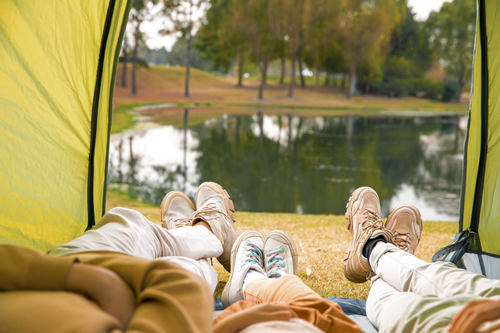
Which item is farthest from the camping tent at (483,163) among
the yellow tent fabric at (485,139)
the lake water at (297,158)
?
the lake water at (297,158)

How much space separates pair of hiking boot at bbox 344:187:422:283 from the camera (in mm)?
1483

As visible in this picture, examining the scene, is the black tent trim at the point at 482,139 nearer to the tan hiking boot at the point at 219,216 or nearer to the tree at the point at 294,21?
the tan hiking boot at the point at 219,216

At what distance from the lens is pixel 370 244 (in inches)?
58.4

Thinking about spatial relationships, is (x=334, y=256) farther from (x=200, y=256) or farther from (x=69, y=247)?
(x=69, y=247)

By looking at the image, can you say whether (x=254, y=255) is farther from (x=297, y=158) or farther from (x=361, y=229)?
(x=297, y=158)

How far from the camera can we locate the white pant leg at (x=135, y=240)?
0.97m

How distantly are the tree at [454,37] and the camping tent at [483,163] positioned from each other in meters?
10.8

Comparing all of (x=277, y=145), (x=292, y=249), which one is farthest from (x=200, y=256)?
(x=277, y=145)

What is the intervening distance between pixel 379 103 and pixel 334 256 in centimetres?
1044

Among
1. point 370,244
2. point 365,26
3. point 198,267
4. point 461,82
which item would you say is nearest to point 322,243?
point 370,244

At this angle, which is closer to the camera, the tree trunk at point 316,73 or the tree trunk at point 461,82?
the tree trunk at point 461,82

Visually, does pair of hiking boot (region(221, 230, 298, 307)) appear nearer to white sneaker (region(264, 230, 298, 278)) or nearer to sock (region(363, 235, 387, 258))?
white sneaker (region(264, 230, 298, 278))

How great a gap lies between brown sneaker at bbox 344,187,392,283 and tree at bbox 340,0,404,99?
998cm

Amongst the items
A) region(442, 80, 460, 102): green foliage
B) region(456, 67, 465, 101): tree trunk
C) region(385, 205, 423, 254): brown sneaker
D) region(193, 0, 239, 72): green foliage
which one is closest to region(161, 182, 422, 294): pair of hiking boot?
region(385, 205, 423, 254): brown sneaker
